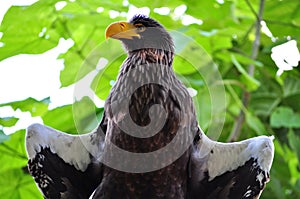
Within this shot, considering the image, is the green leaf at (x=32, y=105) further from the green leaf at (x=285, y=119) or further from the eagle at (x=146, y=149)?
the green leaf at (x=285, y=119)

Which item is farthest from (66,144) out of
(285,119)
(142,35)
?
(285,119)

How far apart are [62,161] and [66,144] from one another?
6 cm

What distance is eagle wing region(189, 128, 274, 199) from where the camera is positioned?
7.55 ft

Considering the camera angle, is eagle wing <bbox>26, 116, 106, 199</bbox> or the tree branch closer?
eagle wing <bbox>26, 116, 106, 199</bbox>

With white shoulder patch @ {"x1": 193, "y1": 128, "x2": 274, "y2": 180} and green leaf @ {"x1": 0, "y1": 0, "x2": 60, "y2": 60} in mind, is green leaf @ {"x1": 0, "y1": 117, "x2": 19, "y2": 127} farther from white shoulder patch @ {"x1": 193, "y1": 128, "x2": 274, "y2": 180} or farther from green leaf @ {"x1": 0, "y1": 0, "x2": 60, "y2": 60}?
white shoulder patch @ {"x1": 193, "y1": 128, "x2": 274, "y2": 180}

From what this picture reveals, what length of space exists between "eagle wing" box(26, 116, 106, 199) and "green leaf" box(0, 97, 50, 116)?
1.21ft

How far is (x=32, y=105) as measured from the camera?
2.78m

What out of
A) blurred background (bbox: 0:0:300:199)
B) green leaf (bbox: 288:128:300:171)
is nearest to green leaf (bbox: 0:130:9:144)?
blurred background (bbox: 0:0:300:199)

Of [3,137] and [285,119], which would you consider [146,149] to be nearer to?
[3,137]

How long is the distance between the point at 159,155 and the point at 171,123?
0.11m

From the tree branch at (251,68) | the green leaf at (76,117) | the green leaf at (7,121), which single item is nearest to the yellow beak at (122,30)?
the green leaf at (76,117)

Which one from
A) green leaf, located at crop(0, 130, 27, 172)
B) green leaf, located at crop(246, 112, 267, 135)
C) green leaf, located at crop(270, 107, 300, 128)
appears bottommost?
green leaf, located at crop(270, 107, 300, 128)

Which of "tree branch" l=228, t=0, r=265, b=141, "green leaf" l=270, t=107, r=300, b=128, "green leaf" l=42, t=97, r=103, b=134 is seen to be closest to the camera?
"green leaf" l=42, t=97, r=103, b=134

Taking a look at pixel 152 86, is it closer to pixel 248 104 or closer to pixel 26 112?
pixel 26 112
